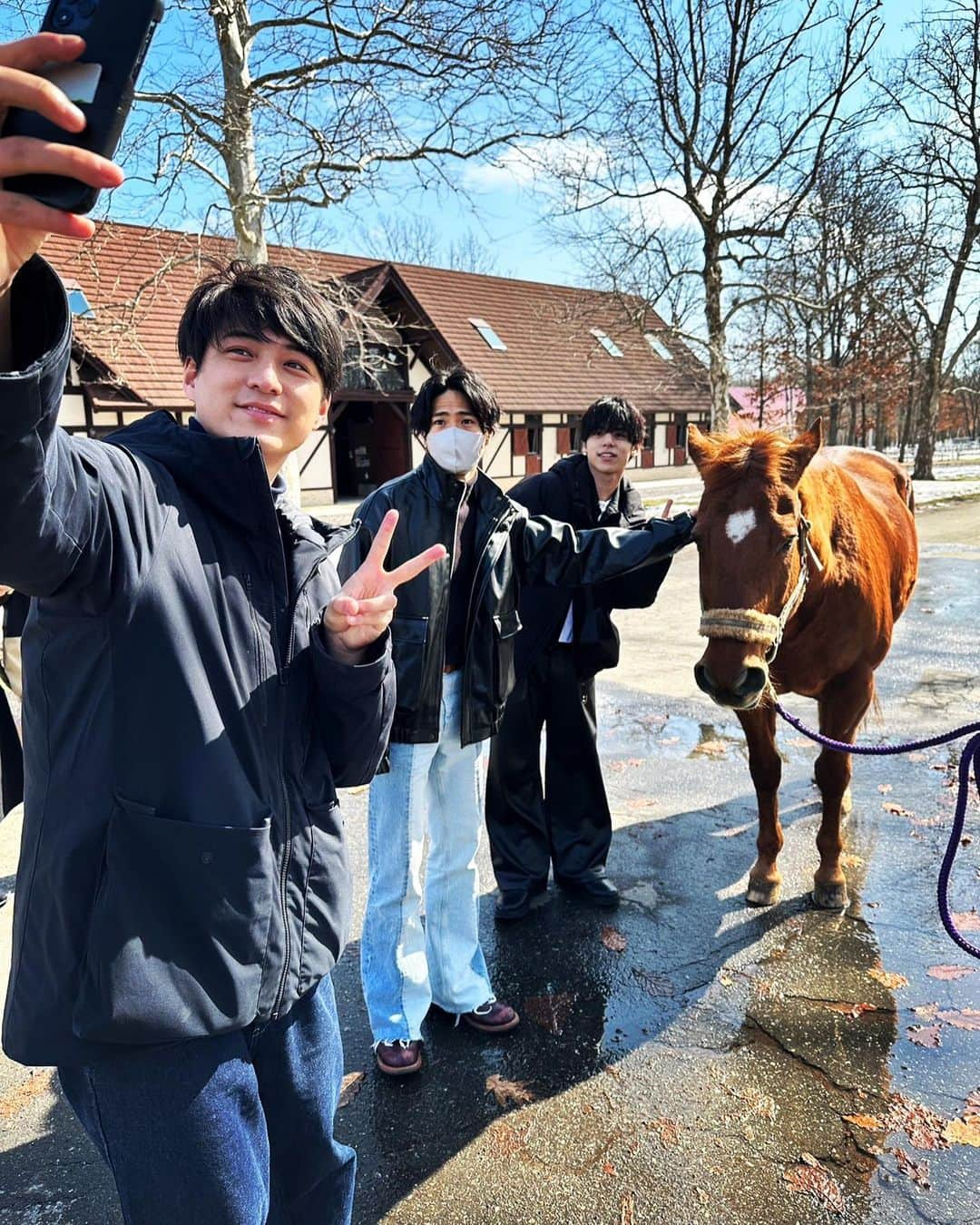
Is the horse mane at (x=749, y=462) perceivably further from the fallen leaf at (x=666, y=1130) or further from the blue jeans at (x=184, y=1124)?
the blue jeans at (x=184, y=1124)

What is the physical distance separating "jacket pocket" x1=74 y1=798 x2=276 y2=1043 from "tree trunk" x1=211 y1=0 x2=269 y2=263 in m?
10.1

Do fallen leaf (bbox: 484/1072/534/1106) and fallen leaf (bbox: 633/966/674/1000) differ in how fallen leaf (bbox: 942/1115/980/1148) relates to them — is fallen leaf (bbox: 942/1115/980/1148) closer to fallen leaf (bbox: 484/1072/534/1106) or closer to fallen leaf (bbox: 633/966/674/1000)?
fallen leaf (bbox: 633/966/674/1000)

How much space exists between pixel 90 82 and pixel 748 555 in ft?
7.79

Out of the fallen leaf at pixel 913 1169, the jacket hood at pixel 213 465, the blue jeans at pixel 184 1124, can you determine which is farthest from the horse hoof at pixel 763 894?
the jacket hood at pixel 213 465

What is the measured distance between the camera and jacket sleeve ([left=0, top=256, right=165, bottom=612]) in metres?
0.90

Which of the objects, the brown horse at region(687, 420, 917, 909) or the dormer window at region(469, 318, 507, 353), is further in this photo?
the dormer window at region(469, 318, 507, 353)

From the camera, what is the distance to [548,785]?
11.7 feet

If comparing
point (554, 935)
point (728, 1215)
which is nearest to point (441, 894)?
point (554, 935)

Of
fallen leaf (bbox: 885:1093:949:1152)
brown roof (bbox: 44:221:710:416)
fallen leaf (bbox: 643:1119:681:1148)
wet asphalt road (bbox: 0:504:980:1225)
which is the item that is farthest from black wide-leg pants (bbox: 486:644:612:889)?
brown roof (bbox: 44:221:710:416)

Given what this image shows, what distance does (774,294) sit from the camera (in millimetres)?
15055

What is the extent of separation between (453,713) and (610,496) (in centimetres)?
140

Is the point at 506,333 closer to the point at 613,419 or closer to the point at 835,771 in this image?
the point at 613,419

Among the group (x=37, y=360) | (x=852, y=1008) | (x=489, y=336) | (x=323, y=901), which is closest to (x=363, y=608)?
(x=323, y=901)

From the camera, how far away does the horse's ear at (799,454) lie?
2848 millimetres
